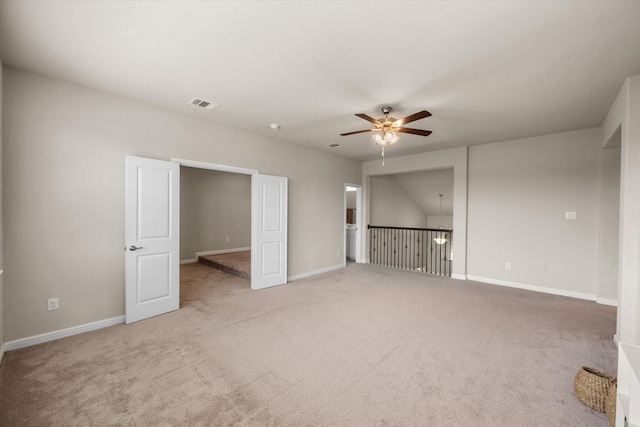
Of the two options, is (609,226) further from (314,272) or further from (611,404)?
(314,272)

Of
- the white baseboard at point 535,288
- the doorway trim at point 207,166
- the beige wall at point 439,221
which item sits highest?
the doorway trim at point 207,166

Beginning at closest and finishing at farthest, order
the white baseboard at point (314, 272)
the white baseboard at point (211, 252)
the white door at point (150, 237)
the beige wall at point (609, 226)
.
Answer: the white door at point (150, 237) < the beige wall at point (609, 226) < the white baseboard at point (314, 272) < the white baseboard at point (211, 252)

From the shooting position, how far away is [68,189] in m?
2.95

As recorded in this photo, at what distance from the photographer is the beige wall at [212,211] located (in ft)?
23.3

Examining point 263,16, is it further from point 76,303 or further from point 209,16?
point 76,303

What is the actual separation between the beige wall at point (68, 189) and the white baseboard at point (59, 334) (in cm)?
5

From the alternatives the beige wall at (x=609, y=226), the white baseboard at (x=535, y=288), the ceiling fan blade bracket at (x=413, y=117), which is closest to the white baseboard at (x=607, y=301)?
the beige wall at (x=609, y=226)

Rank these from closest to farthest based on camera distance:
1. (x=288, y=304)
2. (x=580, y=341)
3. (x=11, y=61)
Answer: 1. (x=11, y=61)
2. (x=580, y=341)
3. (x=288, y=304)

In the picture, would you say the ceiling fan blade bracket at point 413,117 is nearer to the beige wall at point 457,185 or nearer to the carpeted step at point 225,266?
the beige wall at point 457,185

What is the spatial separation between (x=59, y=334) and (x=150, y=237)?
1307 mm

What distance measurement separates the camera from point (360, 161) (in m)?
7.18

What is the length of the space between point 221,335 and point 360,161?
5.47m

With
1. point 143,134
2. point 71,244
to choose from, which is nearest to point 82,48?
point 143,134

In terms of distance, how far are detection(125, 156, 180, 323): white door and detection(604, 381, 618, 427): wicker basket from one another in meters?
4.35
